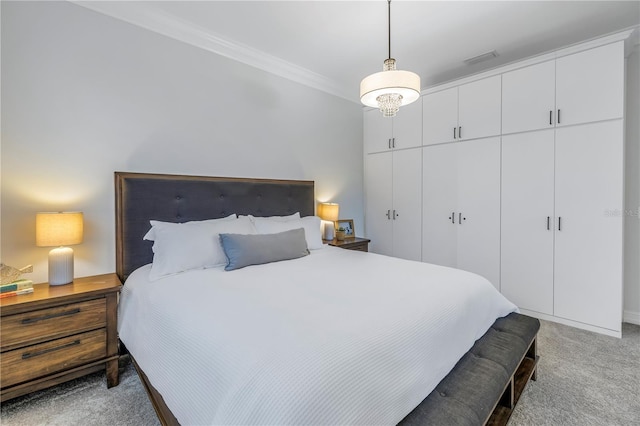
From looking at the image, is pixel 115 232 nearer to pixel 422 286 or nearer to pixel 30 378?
pixel 30 378

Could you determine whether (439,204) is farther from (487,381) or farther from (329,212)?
(487,381)

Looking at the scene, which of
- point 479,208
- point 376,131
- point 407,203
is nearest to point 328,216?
point 407,203

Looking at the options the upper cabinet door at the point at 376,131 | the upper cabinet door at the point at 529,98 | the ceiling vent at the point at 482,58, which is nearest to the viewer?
the upper cabinet door at the point at 529,98

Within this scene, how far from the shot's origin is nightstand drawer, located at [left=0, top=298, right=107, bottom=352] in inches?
59.7

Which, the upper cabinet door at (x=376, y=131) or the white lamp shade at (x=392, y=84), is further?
the upper cabinet door at (x=376, y=131)

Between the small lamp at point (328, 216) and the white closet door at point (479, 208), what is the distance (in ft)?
4.74

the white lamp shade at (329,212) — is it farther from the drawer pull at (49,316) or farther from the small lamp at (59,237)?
the drawer pull at (49,316)

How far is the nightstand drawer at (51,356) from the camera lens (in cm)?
152

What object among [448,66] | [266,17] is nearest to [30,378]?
[266,17]

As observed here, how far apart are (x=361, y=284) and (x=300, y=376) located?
0.88m

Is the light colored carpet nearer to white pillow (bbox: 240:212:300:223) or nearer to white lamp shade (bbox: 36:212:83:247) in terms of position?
white lamp shade (bbox: 36:212:83:247)

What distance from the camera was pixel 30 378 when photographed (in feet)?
5.17

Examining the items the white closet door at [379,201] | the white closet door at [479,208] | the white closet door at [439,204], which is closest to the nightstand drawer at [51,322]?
the white closet door at [379,201]

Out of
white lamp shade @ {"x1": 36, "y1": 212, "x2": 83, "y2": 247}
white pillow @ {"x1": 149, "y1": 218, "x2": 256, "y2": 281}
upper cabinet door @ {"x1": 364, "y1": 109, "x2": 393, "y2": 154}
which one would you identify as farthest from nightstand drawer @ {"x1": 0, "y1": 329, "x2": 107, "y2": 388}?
upper cabinet door @ {"x1": 364, "y1": 109, "x2": 393, "y2": 154}
